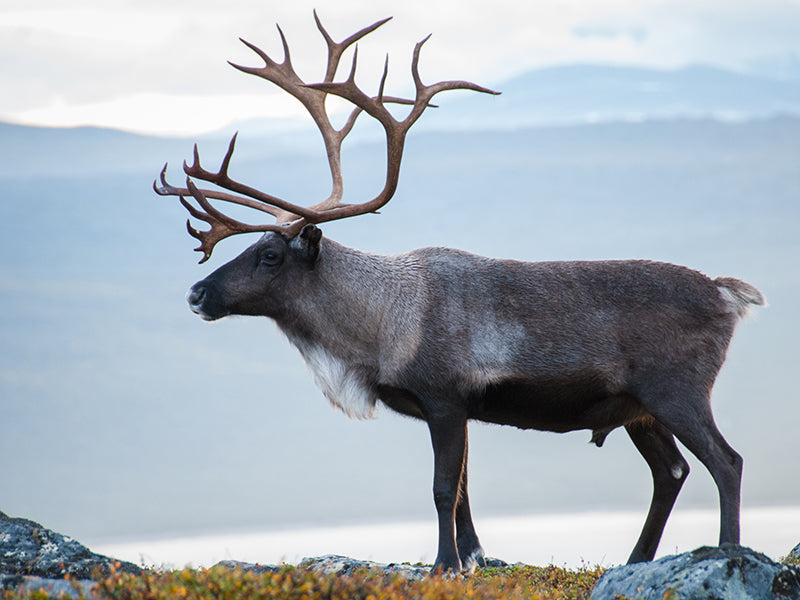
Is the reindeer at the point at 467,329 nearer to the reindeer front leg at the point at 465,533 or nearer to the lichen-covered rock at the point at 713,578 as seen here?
the reindeer front leg at the point at 465,533

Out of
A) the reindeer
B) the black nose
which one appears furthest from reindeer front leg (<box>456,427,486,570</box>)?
the black nose

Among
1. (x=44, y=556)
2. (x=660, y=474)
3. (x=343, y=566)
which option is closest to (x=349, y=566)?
(x=343, y=566)

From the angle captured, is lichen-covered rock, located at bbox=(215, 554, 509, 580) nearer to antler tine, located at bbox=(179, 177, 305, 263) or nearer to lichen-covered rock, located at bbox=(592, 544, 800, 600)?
lichen-covered rock, located at bbox=(592, 544, 800, 600)

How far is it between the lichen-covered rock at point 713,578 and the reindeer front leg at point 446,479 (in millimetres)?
1615

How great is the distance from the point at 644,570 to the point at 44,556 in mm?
4304

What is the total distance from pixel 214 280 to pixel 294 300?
74 centimetres

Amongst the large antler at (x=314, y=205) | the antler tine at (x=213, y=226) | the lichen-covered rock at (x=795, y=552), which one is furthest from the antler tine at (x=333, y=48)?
the lichen-covered rock at (x=795, y=552)

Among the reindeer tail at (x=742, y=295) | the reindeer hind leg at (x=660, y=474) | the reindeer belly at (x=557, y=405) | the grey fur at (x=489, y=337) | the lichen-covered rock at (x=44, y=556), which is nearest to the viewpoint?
the lichen-covered rock at (x=44, y=556)

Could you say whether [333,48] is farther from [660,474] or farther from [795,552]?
[795,552]

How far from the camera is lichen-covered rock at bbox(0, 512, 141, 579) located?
6.89 metres

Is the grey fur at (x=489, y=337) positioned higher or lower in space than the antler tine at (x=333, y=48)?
lower

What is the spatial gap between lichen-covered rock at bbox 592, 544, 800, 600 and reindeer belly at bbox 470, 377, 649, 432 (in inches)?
75.3

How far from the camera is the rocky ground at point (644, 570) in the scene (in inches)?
258

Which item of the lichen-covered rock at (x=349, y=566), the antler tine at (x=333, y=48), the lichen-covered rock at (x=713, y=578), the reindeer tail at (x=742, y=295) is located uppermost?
the antler tine at (x=333, y=48)
